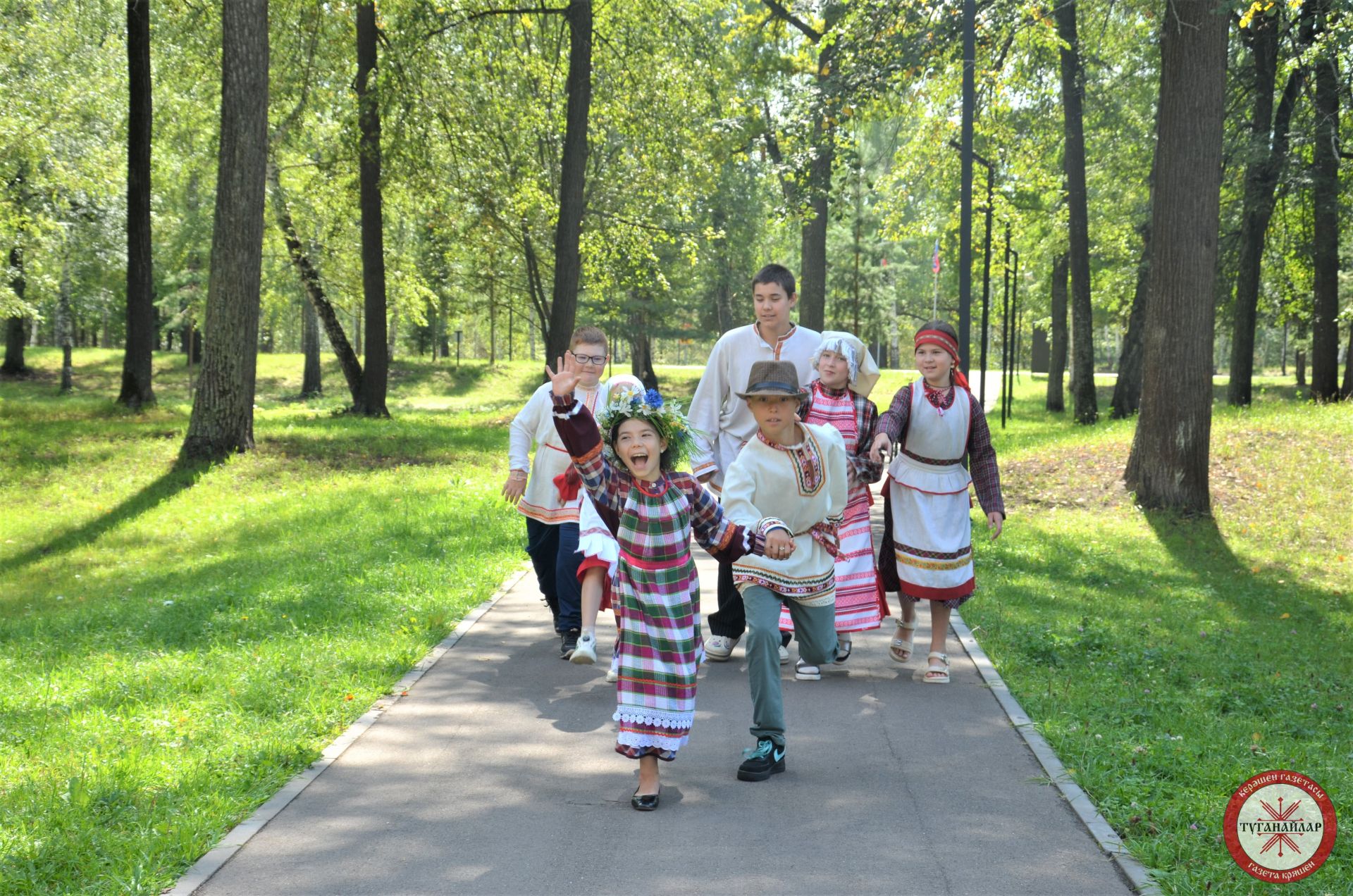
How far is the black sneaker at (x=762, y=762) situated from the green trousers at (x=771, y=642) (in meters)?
0.04

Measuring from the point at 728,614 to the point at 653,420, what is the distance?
9.04 feet

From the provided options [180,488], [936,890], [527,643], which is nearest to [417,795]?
[936,890]

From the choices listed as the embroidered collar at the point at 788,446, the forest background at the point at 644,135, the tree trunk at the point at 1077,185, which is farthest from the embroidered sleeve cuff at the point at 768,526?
the tree trunk at the point at 1077,185

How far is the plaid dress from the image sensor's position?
501 centimetres

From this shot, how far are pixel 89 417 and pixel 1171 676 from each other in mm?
18086

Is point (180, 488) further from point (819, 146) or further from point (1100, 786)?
point (1100, 786)

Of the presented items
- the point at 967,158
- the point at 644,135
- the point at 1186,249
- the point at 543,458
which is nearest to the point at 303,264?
the point at 644,135

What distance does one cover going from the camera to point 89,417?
782 inches

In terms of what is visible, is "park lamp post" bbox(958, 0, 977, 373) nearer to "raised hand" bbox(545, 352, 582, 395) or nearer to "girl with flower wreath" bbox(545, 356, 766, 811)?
"girl with flower wreath" bbox(545, 356, 766, 811)

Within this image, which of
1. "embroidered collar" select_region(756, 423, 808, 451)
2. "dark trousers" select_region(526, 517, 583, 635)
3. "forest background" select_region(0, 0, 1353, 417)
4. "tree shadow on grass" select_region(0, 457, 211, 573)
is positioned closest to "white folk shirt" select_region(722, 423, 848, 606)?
"embroidered collar" select_region(756, 423, 808, 451)

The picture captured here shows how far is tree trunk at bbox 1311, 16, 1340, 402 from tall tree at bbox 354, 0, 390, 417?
670 inches

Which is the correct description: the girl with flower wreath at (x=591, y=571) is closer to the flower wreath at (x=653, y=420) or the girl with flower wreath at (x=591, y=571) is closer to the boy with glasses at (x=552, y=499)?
the boy with glasses at (x=552, y=499)

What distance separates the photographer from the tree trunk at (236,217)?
15.2 m

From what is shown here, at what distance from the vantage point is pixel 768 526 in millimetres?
5195
